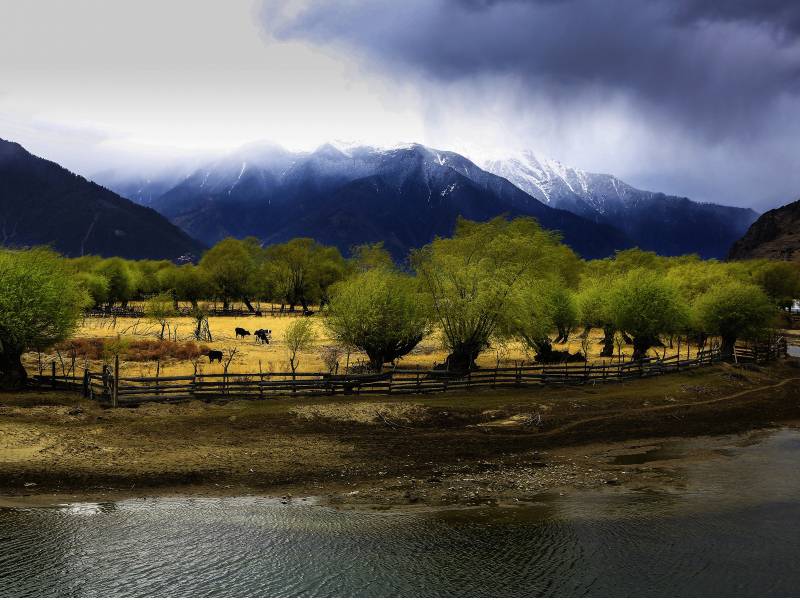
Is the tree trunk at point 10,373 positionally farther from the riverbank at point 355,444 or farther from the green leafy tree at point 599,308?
the green leafy tree at point 599,308

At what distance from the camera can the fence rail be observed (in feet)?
110

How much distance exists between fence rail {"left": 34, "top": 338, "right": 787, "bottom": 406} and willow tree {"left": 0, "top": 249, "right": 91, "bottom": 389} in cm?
193

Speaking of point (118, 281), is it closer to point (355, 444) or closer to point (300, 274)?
point (300, 274)

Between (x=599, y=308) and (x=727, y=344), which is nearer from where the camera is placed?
(x=727, y=344)

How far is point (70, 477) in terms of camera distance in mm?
22375

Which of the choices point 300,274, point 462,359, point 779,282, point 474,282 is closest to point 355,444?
point 462,359

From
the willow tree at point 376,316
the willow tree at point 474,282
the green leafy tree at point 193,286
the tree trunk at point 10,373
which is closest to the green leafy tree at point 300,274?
the green leafy tree at point 193,286

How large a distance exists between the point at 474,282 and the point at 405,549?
30.2 metres

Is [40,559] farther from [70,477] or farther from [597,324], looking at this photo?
[597,324]

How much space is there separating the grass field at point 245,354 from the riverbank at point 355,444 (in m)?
8.18

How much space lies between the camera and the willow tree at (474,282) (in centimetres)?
4488

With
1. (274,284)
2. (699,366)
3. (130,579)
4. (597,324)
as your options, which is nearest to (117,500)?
(130,579)

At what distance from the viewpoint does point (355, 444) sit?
28219 mm

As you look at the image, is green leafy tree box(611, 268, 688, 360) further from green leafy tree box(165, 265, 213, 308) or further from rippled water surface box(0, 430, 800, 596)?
green leafy tree box(165, 265, 213, 308)
